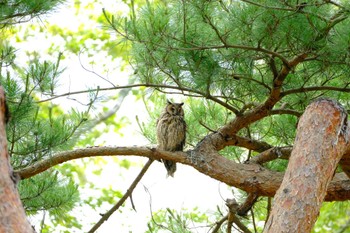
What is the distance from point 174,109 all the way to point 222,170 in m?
0.83

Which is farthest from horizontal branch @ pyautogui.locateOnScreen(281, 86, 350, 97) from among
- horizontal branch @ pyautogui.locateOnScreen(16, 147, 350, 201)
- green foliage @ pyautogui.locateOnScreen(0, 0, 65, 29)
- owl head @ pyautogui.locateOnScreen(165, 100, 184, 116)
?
green foliage @ pyautogui.locateOnScreen(0, 0, 65, 29)

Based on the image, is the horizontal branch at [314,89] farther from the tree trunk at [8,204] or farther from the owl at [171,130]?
the tree trunk at [8,204]

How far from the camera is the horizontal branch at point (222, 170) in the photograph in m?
3.35

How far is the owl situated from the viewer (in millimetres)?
3954

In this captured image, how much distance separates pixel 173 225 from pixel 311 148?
A: 3.82ft

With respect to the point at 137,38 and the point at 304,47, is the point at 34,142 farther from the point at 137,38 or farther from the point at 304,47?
the point at 304,47

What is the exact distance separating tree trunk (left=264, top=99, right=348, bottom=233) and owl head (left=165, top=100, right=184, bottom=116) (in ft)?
3.81

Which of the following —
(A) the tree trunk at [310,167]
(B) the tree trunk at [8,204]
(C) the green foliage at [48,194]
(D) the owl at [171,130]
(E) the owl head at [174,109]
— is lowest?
(B) the tree trunk at [8,204]

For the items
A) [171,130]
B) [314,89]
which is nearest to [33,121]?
[171,130]

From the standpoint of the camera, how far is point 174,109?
415 cm

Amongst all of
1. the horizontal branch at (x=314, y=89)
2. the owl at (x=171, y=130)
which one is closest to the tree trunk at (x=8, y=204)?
the horizontal branch at (x=314, y=89)

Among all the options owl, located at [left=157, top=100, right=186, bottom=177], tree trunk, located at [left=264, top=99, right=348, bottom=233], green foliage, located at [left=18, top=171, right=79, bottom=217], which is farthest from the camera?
owl, located at [left=157, top=100, right=186, bottom=177]

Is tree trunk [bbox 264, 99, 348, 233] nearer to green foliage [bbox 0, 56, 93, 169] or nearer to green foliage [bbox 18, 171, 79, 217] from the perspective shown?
green foliage [bbox 0, 56, 93, 169]

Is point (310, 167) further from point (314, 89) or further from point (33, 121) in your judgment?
point (33, 121)
